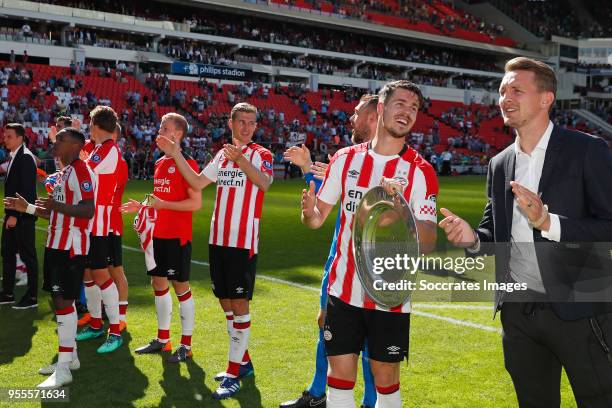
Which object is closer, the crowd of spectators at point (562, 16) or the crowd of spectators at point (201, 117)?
the crowd of spectators at point (201, 117)

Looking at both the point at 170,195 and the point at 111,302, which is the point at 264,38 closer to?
the point at 111,302

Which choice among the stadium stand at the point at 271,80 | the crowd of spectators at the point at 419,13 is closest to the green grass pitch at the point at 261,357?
the stadium stand at the point at 271,80

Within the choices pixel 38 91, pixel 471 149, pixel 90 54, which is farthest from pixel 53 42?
pixel 471 149

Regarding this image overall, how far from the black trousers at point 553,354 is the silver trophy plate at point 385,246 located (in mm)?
508

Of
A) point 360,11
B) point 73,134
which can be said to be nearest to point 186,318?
point 73,134

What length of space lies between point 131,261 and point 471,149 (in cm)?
3663

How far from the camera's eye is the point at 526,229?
2.87 metres

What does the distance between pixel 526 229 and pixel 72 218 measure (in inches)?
136

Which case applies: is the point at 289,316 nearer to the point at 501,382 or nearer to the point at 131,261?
the point at 501,382

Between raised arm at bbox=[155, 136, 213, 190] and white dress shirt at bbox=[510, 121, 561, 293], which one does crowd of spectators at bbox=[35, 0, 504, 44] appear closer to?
raised arm at bbox=[155, 136, 213, 190]

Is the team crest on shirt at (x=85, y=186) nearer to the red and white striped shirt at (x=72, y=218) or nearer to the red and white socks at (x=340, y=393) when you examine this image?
the red and white striped shirt at (x=72, y=218)

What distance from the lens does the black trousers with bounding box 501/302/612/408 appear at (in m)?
2.66

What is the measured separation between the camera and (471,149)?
43344 millimetres

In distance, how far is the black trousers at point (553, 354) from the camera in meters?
2.66
